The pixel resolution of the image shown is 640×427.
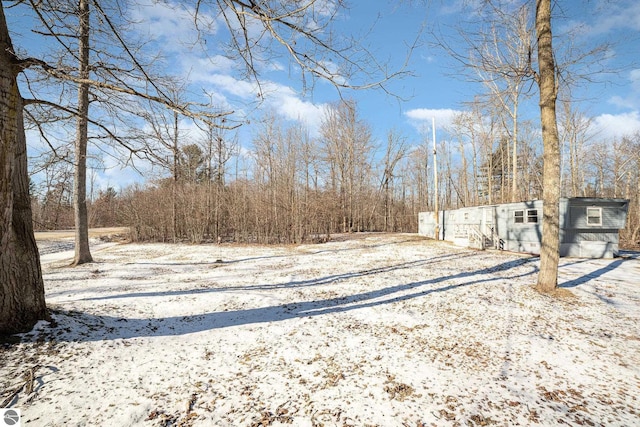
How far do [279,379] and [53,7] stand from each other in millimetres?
4900

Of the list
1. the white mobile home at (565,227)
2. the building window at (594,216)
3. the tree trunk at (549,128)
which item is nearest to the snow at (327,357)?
the tree trunk at (549,128)

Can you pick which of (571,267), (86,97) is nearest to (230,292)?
(86,97)

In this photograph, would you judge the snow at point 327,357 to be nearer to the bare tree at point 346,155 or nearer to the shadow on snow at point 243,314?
→ the shadow on snow at point 243,314

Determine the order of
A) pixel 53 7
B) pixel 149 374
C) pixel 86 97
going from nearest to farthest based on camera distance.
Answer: pixel 149 374 < pixel 53 7 < pixel 86 97

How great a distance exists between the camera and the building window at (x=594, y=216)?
34.1ft

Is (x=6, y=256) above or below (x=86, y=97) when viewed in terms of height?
below

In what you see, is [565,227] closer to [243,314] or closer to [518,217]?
[518,217]

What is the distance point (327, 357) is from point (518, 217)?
41.7ft

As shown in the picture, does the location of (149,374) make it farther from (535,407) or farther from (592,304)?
(592,304)

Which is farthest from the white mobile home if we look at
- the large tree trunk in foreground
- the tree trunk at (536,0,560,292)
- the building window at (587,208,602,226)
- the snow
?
the large tree trunk in foreground

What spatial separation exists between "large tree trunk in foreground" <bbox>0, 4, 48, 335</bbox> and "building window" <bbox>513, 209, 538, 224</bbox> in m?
14.8

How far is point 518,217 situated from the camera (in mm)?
11977

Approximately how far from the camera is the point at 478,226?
46.9 ft

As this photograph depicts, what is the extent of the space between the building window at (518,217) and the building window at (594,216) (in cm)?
208
